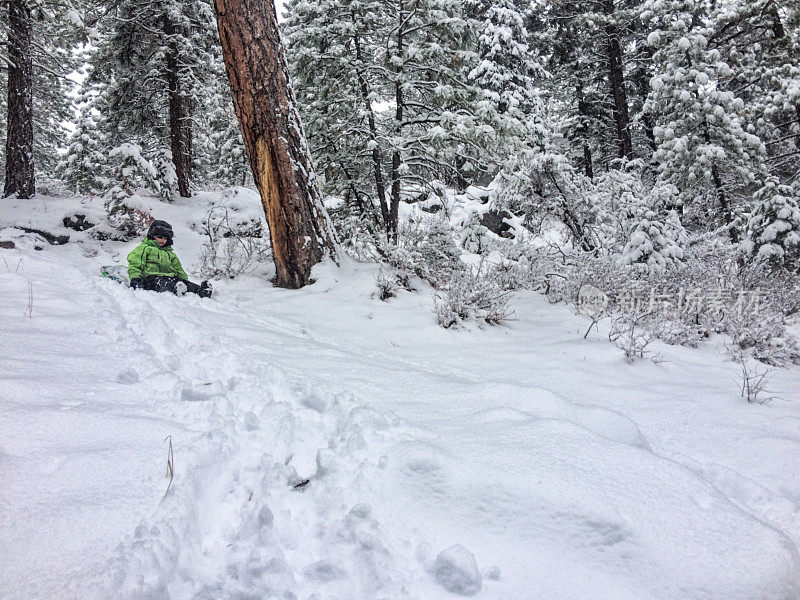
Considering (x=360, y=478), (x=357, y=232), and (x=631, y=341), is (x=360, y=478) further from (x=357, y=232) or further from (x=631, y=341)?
(x=357, y=232)

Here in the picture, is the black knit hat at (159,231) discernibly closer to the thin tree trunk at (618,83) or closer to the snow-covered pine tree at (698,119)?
the snow-covered pine tree at (698,119)

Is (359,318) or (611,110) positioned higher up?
(611,110)

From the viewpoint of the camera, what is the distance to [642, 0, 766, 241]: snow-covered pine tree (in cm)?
944

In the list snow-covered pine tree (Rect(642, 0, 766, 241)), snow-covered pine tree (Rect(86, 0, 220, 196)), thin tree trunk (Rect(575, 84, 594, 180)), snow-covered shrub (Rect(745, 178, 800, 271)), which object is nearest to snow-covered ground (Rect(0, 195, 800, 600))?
snow-covered shrub (Rect(745, 178, 800, 271))

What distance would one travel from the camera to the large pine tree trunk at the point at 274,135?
16.6 ft

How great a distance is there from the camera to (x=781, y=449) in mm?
2238

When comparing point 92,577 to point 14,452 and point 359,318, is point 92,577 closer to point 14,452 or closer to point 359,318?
point 14,452

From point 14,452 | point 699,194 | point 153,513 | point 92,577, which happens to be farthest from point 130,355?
point 699,194

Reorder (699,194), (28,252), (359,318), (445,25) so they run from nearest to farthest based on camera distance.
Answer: (359,318) → (445,25) → (28,252) → (699,194)

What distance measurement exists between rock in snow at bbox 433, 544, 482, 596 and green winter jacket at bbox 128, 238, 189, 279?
6.07 meters

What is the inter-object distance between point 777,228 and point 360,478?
310 inches

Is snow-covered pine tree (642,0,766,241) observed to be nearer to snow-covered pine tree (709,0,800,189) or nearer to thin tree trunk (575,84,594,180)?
snow-covered pine tree (709,0,800,189)

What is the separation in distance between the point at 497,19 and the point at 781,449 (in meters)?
19.0

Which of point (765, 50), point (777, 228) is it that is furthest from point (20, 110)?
point (765, 50)
